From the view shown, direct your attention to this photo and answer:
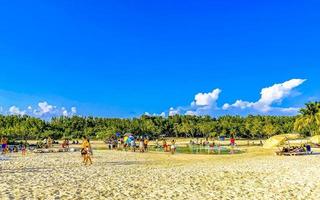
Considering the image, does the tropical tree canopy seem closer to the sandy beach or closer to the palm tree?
the palm tree

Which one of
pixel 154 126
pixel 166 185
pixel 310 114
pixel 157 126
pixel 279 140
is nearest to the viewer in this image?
pixel 166 185

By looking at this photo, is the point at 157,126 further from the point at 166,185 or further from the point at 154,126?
the point at 166,185

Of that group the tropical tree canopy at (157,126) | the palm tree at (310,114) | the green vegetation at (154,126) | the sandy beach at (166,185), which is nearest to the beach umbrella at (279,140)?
the palm tree at (310,114)

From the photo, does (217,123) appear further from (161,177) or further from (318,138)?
(161,177)

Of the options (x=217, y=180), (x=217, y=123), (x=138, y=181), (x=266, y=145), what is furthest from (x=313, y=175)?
(x=217, y=123)

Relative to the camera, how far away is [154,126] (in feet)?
446

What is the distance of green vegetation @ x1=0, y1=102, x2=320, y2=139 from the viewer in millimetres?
115588

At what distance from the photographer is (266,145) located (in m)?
54.6

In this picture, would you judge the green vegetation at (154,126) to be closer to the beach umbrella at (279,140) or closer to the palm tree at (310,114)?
the palm tree at (310,114)

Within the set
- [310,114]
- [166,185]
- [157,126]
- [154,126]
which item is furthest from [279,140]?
[157,126]

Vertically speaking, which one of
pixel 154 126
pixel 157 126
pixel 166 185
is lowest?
pixel 166 185

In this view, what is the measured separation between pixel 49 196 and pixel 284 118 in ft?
426

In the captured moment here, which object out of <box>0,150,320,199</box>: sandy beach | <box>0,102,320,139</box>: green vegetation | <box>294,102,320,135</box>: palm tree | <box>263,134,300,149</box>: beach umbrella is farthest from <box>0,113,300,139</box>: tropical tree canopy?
<box>0,150,320,199</box>: sandy beach

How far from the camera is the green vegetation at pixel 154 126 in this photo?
379ft
